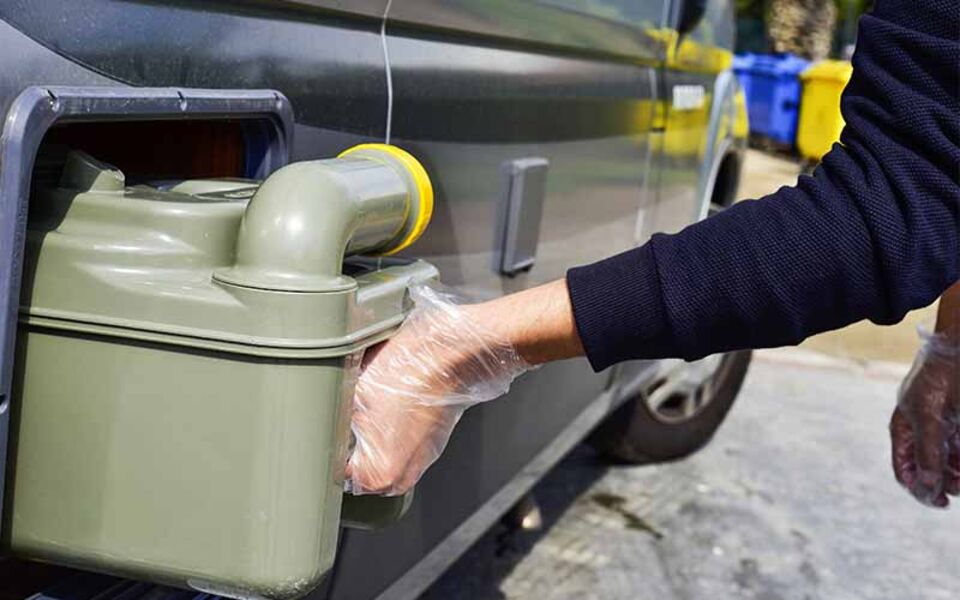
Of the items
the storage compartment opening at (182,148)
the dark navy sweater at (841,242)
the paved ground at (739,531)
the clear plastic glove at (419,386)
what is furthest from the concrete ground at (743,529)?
the storage compartment opening at (182,148)

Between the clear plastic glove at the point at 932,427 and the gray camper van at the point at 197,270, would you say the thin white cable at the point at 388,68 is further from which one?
the clear plastic glove at the point at 932,427

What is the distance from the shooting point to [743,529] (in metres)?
3.60

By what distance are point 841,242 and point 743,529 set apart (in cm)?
234

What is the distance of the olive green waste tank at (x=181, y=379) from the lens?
1170 mm

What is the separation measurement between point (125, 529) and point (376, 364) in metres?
0.36

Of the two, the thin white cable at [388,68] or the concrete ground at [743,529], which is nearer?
the thin white cable at [388,68]

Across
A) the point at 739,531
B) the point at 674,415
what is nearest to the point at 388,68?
the point at 739,531

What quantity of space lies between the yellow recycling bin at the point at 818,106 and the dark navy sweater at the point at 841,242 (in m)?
10.8

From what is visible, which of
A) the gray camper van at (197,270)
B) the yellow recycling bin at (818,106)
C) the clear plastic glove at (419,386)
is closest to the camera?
the gray camper van at (197,270)

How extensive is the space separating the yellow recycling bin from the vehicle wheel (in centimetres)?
827

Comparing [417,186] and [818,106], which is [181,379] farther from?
[818,106]

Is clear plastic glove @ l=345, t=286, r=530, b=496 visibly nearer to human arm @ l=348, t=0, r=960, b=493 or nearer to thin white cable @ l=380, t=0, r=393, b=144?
human arm @ l=348, t=0, r=960, b=493

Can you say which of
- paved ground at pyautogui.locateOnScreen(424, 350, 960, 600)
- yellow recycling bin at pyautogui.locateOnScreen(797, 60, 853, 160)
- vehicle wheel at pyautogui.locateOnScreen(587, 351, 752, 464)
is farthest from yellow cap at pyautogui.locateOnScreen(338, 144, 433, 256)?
yellow recycling bin at pyautogui.locateOnScreen(797, 60, 853, 160)

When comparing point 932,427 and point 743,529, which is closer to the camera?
point 932,427
